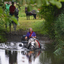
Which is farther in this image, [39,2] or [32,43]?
[32,43]

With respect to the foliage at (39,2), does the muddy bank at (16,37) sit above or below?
below

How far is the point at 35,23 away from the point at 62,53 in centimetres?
1263

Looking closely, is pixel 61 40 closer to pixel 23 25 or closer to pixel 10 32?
pixel 10 32

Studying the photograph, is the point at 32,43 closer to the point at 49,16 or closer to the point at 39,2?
the point at 49,16

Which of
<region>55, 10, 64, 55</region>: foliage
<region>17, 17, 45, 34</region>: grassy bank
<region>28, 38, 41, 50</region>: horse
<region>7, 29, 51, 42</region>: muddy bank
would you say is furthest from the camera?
<region>17, 17, 45, 34</region>: grassy bank

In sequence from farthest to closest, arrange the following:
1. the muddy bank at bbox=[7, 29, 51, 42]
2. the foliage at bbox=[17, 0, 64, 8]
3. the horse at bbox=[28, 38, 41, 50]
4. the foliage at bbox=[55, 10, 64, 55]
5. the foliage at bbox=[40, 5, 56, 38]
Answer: the muddy bank at bbox=[7, 29, 51, 42] < the foliage at bbox=[40, 5, 56, 38] < the horse at bbox=[28, 38, 41, 50] < the foliage at bbox=[55, 10, 64, 55] < the foliage at bbox=[17, 0, 64, 8]

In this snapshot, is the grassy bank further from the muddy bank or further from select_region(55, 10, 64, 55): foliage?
select_region(55, 10, 64, 55): foliage

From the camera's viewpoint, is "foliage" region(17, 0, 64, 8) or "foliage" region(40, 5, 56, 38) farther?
"foliage" region(40, 5, 56, 38)

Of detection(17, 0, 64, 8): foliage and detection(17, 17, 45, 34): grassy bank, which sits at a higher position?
detection(17, 0, 64, 8): foliage

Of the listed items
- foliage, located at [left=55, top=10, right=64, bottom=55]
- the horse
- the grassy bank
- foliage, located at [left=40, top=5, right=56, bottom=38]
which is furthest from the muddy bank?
foliage, located at [left=55, top=10, right=64, bottom=55]

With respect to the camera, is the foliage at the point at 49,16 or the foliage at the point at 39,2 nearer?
the foliage at the point at 39,2

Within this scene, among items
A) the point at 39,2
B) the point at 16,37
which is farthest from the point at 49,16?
the point at 39,2

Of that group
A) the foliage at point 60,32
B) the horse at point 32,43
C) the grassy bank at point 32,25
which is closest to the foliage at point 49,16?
the horse at point 32,43

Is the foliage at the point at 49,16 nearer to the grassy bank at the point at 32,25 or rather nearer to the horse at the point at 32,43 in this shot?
the horse at the point at 32,43
